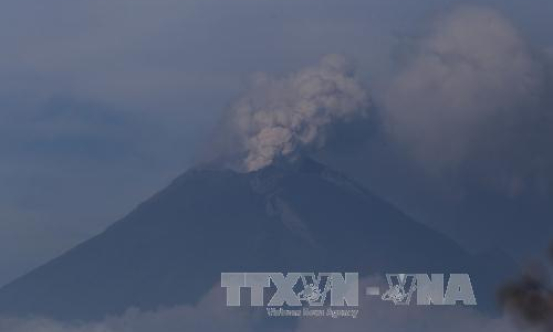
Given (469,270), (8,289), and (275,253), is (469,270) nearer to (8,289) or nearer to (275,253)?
(275,253)

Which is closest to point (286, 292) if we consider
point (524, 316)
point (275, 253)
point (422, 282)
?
point (422, 282)

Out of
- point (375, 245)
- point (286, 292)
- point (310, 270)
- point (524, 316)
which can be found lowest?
point (524, 316)

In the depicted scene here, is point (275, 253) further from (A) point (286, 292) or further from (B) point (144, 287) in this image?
(A) point (286, 292)

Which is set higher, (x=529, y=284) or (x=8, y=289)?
(x=8, y=289)

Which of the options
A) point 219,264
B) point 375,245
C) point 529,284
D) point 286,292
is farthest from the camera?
point 375,245

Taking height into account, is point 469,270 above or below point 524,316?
above

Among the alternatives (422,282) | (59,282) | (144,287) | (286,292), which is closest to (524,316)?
(286,292)

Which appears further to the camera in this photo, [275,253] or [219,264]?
[219,264]

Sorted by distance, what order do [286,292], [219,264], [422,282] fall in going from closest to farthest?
[286,292] < [422,282] < [219,264]

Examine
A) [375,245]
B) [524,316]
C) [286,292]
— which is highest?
[375,245]
